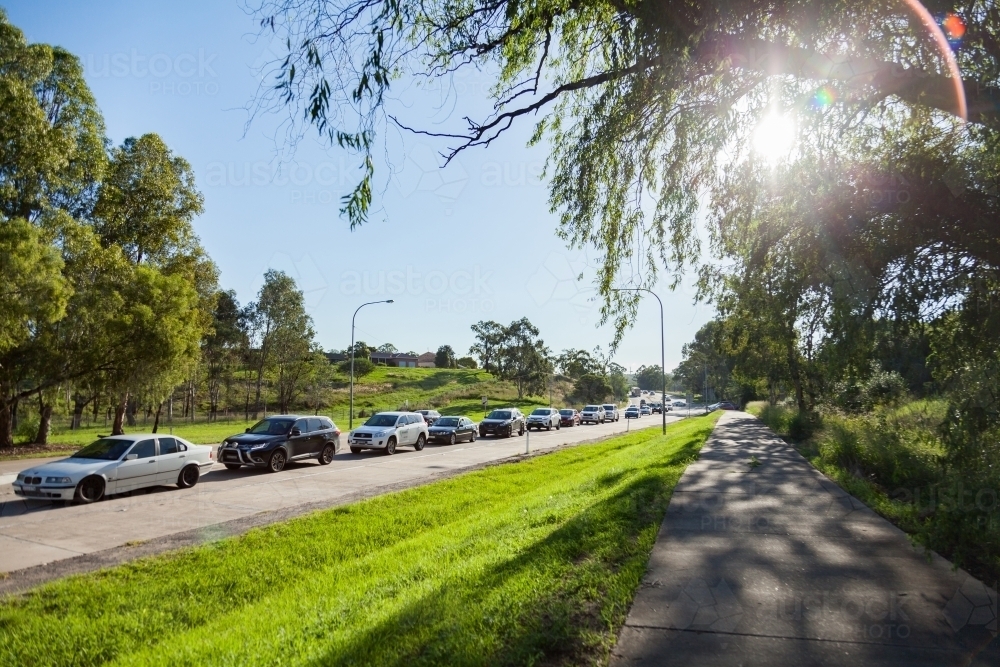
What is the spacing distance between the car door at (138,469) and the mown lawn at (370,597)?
5.90m

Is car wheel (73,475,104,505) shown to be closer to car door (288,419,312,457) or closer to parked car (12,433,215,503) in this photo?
parked car (12,433,215,503)

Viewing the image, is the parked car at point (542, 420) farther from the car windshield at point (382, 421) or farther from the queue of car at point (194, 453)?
the car windshield at point (382, 421)

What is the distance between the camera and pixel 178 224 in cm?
3019

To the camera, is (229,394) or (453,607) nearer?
(453,607)

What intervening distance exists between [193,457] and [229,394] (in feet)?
196

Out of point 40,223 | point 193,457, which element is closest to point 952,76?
point 193,457

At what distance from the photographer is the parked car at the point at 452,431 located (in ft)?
106

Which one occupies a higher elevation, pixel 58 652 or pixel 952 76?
pixel 952 76

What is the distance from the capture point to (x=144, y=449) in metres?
14.7

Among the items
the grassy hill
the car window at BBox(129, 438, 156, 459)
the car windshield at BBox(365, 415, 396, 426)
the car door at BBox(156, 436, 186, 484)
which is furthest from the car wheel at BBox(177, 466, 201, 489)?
the grassy hill

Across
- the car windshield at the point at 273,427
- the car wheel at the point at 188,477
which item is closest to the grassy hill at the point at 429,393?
the car windshield at the point at 273,427

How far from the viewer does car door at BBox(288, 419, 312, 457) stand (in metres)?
19.9

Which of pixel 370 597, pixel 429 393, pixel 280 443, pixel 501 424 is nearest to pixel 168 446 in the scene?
pixel 280 443

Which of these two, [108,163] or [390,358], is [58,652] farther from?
[390,358]
